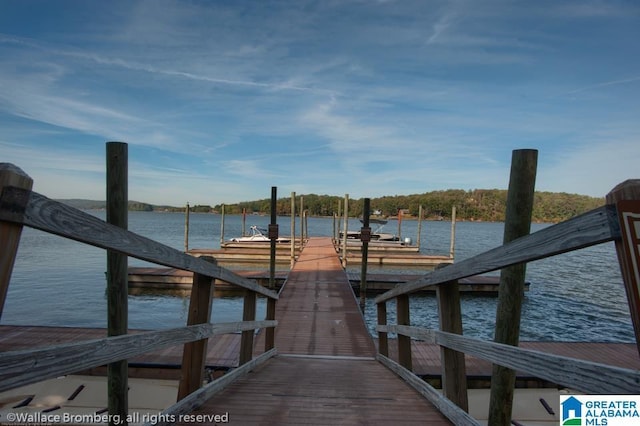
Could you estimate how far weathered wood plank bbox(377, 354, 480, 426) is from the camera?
2291mm

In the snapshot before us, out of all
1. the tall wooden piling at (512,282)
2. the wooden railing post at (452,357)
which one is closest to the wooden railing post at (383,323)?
the wooden railing post at (452,357)

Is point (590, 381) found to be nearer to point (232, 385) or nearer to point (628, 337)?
point (232, 385)

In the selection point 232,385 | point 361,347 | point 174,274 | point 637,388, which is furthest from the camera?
point 174,274

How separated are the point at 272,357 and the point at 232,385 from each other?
1.98 meters

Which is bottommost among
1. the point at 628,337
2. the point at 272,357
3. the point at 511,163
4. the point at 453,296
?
the point at 628,337

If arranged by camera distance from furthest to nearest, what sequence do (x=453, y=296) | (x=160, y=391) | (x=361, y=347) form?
(x=361, y=347) < (x=160, y=391) < (x=453, y=296)

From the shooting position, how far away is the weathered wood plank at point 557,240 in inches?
47.4

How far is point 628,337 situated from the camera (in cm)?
1278

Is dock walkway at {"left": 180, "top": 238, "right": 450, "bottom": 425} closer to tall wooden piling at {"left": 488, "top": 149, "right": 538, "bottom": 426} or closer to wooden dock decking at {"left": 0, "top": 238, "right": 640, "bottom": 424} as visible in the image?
wooden dock decking at {"left": 0, "top": 238, "right": 640, "bottom": 424}

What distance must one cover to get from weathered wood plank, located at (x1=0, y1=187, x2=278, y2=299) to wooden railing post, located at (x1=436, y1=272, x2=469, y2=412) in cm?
168

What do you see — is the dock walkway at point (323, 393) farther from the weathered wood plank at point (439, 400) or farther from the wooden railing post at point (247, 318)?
the wooden railing post at point (247, 318)

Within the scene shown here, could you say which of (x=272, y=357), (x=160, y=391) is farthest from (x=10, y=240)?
(x=160, y=391)

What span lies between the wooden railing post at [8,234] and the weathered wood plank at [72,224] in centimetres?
2

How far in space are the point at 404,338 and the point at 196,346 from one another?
2.17m
